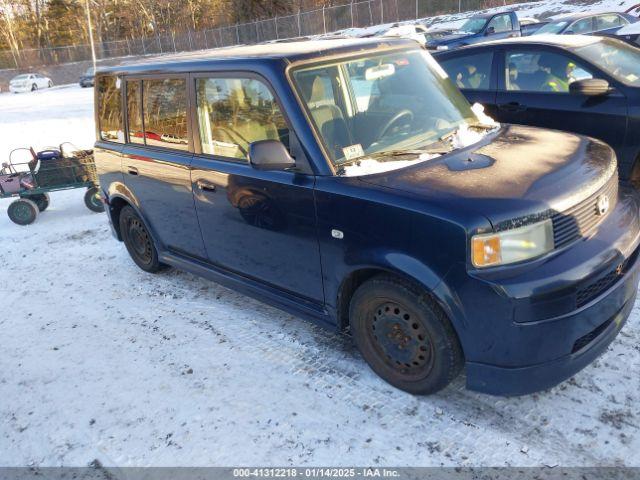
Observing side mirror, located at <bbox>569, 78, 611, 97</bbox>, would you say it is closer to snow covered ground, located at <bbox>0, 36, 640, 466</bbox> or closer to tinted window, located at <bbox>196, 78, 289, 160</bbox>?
snow covered ground, located at <bbox>0, 36, 640, 466</bbox>

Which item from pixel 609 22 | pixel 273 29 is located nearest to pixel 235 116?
pixel 609 22

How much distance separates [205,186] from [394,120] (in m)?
1.39

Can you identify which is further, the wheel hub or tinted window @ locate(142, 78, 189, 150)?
tinted window @ locate(142, 78, 189, 150)

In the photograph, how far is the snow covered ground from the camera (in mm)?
2695

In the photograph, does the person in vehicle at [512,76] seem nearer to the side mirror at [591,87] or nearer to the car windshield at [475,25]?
Answer: the side mirror at [591,87]

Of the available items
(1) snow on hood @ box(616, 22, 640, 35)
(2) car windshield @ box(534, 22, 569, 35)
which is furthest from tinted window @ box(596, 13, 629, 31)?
(2) car windshield @ box(534, 22, 569, 35)

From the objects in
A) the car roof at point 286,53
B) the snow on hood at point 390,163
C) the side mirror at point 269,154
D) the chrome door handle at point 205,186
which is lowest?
the chrome door handle at point 205,186

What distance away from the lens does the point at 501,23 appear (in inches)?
648

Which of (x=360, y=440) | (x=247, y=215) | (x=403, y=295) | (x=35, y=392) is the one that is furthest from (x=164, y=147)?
(x=360, y=440)

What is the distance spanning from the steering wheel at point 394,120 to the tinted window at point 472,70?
2.85 metres

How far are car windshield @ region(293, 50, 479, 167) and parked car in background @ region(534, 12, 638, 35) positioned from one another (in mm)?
11073

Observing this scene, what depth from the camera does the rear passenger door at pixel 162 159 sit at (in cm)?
393

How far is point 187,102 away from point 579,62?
3.89 metres

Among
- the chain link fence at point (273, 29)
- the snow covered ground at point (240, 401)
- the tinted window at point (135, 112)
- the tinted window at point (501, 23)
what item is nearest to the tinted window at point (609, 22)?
the tinted window at point (501, 23)
